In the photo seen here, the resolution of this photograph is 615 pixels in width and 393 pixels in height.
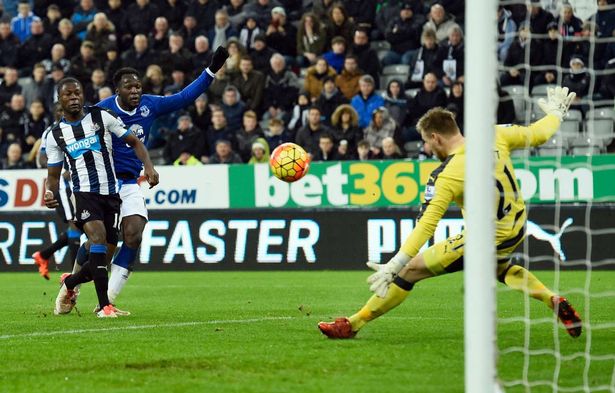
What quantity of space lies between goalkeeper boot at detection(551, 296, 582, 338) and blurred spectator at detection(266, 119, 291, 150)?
10876 millimetres

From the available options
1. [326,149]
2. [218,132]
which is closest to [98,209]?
[326,149]

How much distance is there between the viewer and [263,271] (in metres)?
16.7

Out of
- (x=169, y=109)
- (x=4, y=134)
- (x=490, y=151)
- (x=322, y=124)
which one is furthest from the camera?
(x=4, y=134)

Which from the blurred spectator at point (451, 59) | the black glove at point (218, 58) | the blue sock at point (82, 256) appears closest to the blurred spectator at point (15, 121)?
the blurred spectator at point (451, 59)

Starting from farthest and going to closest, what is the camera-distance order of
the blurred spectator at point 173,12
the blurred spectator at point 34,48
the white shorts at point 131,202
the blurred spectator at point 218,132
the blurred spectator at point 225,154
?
the blurred spectator at point 34,48, the blurred spectator at point 173,12, the blurred spectator at point 218,132, the blurred spectator at point 225,154, the white shorts at point 131,202

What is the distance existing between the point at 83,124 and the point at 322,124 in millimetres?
8704

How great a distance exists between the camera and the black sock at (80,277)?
1009cm

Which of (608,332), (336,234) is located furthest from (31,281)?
(608,332)

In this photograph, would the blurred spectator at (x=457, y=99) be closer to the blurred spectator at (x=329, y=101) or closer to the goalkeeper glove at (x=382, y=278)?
the blurred spectator at (x=329, y=101)

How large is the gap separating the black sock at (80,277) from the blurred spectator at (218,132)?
901 cm

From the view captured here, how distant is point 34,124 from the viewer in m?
20.7

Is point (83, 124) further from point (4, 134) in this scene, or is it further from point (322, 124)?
point (4, 134)

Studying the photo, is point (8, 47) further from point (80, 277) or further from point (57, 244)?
point (80, 277)

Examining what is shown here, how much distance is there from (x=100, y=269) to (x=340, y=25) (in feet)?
36.9
